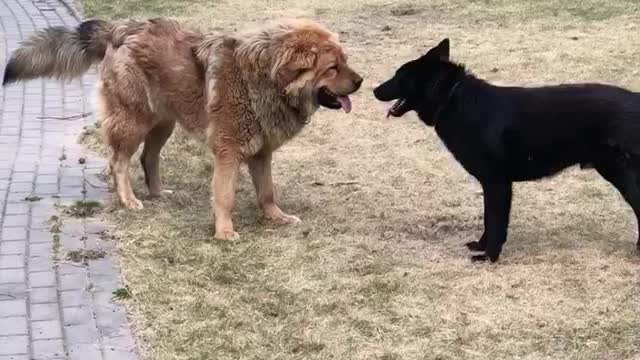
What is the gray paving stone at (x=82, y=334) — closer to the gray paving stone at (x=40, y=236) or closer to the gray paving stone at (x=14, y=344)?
the gray paving stone at (x=14, y=344)

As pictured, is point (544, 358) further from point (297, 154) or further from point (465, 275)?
point (297, 154)

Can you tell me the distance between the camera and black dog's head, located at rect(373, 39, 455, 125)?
191 inches

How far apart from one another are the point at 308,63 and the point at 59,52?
1.83 m

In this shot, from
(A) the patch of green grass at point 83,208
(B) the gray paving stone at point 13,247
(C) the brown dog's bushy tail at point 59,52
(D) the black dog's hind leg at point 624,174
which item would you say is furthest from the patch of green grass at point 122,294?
(D) the black dog's hind leg at point 624,174

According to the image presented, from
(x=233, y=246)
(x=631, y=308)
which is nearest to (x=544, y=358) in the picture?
(x=631, y=308)

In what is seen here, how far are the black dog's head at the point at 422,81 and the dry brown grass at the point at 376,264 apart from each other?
89cm

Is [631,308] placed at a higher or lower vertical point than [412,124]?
higher

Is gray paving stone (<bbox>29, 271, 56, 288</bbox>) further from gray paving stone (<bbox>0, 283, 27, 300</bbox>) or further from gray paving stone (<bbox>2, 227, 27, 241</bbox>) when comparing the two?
gray paving stone (<bbox>2, 227, 27, 241</bbox>)

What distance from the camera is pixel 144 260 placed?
15.9ft

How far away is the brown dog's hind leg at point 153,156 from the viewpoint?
5891 millimetres

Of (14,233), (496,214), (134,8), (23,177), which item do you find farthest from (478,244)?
(134,8)

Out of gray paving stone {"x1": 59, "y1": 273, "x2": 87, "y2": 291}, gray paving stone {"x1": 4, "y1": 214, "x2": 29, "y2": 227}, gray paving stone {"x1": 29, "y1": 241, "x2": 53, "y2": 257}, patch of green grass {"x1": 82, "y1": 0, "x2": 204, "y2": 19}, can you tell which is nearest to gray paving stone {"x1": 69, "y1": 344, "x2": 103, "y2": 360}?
gray paving stone {"x1": 59, "y1": 273, "x2": 87, "y2": 291}

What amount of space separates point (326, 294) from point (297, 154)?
2.64 meters

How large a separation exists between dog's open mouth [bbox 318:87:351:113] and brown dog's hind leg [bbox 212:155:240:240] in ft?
2.20
